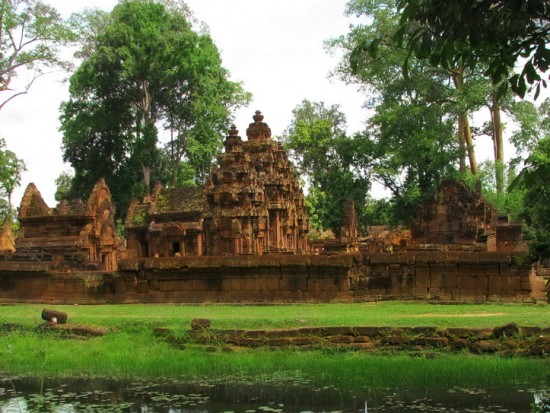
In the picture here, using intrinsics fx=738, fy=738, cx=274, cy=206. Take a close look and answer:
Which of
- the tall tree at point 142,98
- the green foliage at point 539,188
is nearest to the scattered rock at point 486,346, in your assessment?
the green foliage at point 539,188

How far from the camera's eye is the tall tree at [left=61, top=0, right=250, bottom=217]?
45531 mm

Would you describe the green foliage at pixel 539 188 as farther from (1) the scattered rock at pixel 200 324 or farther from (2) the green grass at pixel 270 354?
(1) the scattered rock at pixel 200 324

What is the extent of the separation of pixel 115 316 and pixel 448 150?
2795 centimetres

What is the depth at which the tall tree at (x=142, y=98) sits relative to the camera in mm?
45531

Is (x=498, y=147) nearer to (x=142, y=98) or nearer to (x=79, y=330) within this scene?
(x=142, y=98)

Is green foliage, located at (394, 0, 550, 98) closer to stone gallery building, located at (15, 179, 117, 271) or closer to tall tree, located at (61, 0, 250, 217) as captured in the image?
stone gallery building, located at (15, 179, 117, 271)

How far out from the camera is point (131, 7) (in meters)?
46.4

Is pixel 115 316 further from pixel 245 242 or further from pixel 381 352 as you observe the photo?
pixel 245 242

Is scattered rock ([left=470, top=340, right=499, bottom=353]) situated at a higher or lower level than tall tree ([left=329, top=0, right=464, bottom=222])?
lower

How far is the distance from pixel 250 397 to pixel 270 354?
187 cm

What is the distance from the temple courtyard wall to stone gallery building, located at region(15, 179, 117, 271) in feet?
47.6

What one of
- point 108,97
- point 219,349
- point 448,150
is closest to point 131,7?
point 108,97

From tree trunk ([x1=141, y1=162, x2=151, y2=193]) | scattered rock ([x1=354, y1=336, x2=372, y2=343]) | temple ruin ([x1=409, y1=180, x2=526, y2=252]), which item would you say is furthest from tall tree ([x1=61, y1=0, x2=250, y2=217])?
scattered rock ([x1=354, y1=336, x2=372, y2=343])

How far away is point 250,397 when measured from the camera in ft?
29.4
